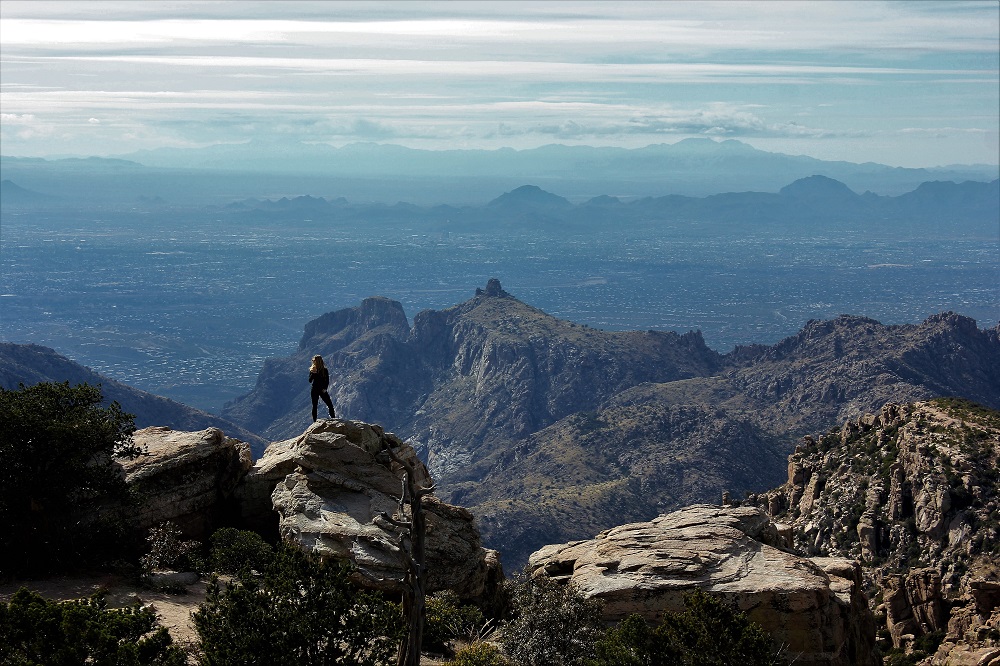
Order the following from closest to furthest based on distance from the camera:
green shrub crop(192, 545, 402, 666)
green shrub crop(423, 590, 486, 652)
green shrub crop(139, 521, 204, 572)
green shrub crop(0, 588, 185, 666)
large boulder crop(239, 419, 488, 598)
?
green shrub crop(0, 588, 185, 666) → green shrub crop(192, 545, 402, 666) → large boulder crop(239, 419, 488, 598) → green shrub crop(423, 590, 486, 652) → green shrub crop(139, 521, 204, 572)

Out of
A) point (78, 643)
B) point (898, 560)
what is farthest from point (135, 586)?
point (898, 560)

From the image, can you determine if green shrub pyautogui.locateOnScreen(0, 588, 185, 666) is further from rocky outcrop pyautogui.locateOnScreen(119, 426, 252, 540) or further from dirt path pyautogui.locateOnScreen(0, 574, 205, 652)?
rocky outcrop pyautogui.locateOnScreen(119, 426, 252, 540)

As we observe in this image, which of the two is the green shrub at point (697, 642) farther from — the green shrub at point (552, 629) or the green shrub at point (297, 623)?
the green shrub at point (297, 623)

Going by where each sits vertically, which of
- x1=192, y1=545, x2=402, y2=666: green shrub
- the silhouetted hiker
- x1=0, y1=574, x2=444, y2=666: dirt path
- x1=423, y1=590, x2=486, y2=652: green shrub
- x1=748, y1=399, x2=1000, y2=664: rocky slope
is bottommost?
x1=748, y1=399, x2=1000, y2=664: rocky slope

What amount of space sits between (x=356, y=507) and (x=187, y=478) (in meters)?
6.65

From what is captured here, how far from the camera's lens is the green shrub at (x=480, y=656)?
26239 mm

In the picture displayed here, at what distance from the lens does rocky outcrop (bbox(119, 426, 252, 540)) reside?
32656 mm

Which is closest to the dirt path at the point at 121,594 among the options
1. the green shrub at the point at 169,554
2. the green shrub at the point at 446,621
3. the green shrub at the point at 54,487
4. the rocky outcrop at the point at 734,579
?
the green shrub at the point at 54,487

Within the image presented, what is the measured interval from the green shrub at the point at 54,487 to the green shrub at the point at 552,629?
12440mm

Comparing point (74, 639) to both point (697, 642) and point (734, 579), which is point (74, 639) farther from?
point (734, 579)

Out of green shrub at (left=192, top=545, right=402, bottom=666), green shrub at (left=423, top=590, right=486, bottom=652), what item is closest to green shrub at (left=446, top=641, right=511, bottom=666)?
green shrub at (left=423, top=590, right=486, bottom=652)

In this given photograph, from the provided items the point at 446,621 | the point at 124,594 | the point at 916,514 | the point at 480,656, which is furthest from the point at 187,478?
the point at 916,514

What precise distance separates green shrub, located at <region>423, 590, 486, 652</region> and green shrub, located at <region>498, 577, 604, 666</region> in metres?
1.33

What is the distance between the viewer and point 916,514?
68500 millimetres
